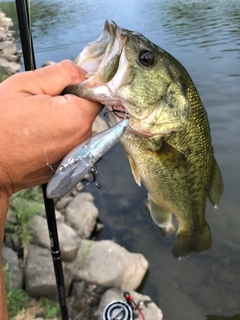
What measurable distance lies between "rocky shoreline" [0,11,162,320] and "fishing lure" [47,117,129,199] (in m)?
2.51

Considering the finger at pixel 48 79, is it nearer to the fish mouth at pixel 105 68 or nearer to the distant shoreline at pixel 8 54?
the fish mouth at pixel 105 68

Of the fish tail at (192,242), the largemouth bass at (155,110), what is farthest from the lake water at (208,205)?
the largemouth bass at (155,110)

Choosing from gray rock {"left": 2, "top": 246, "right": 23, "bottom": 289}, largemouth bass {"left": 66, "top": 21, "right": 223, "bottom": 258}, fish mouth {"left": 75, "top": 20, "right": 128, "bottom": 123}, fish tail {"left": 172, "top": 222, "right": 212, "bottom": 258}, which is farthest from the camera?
gray rock {"left": 2, "top": 246, "right": 23, "bottom": 289}

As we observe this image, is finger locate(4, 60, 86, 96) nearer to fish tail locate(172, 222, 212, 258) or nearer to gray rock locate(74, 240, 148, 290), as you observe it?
fish tail locate(172, 222, 212, 258)

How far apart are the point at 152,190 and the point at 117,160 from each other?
196 inches

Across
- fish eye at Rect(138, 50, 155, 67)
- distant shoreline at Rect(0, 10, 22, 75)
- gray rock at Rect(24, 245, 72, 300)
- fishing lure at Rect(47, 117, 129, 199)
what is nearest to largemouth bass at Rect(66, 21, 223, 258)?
fish eye at Rect(138, 50, 155, 67)

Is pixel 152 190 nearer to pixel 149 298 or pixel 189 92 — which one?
pixel 189 92

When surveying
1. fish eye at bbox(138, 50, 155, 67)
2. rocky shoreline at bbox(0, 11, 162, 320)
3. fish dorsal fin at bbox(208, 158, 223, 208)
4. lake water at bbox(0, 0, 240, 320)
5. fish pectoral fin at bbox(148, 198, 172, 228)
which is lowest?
lake water at bbox(0, 0, 240, 320)

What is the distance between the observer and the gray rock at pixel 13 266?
3.59m

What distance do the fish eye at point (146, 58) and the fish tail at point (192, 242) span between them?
1353 mm

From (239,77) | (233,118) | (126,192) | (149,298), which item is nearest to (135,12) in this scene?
(239,77)

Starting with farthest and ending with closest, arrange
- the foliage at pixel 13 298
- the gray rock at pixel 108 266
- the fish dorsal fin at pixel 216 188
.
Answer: the gray rock at pixel 108 266 → the foliage at pixel 13 298 → the fish dorsal fin at pixel 216 188

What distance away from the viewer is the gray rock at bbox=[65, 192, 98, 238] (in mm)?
5070

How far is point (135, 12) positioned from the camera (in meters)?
20.3
